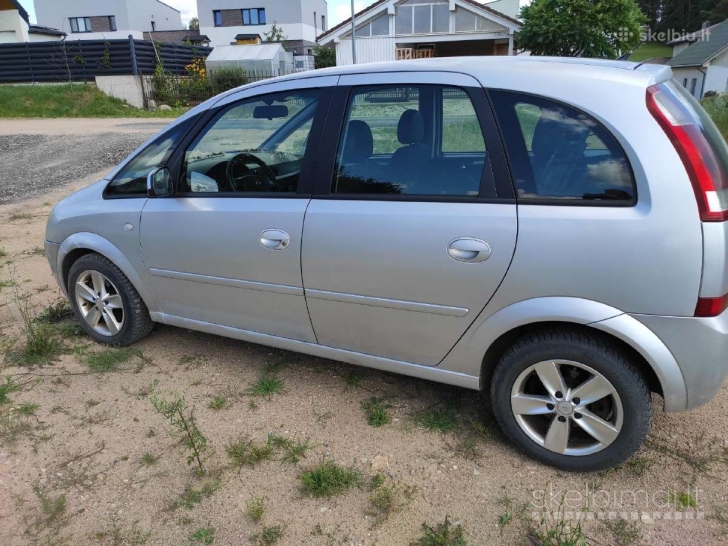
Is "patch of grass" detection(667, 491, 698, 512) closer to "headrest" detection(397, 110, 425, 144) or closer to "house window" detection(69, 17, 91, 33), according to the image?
"headrest" detection(397, 110, 425, 144)

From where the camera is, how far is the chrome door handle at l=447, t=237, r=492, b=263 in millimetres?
2473

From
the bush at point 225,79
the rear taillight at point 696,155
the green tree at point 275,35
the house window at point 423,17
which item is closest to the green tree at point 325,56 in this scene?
the house window at point 423,17

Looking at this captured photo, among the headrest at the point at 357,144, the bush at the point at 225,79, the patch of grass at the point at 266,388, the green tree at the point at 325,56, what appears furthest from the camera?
the green tree at the point at 325,56

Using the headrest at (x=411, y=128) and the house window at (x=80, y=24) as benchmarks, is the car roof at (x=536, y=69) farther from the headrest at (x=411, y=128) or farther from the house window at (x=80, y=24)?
the house window at (x=80, y=24)

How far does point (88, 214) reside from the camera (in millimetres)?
3791

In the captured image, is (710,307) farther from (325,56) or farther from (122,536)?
(325,56)

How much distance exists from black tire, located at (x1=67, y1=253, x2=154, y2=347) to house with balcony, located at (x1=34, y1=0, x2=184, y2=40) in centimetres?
5789

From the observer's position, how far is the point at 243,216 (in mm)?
3113

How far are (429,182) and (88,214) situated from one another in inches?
95.9

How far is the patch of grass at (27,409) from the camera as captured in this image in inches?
128

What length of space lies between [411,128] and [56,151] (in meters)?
12.8

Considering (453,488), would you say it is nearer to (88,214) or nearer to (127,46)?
(88,214)

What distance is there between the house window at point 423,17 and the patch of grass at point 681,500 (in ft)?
114

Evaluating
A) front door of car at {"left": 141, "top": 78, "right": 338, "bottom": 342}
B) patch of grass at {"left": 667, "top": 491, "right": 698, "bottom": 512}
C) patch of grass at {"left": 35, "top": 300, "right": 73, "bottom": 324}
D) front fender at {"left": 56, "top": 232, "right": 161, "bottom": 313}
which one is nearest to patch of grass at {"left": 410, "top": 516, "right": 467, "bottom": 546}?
patch of grass at {"left": 667, "top": 491, "right": 698, "bottom": 512}
